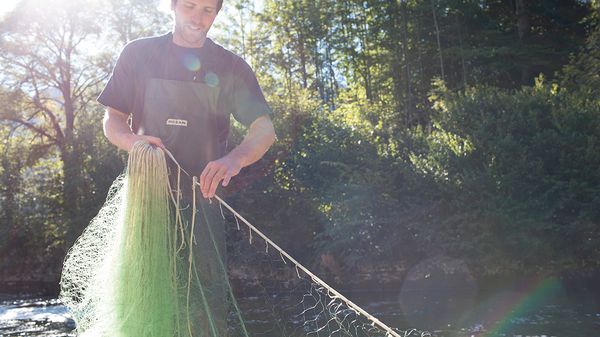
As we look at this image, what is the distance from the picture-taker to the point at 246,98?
11.0ft

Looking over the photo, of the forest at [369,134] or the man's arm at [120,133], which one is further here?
the forest at [369,134]

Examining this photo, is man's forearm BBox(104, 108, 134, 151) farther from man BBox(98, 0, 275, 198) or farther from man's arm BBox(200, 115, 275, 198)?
man's arm BBox(200, 115, 275, 198)

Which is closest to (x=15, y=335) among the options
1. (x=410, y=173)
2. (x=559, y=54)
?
(x=410, y=173)

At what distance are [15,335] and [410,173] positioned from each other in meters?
9.05

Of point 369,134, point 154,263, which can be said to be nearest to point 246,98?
point 154,263

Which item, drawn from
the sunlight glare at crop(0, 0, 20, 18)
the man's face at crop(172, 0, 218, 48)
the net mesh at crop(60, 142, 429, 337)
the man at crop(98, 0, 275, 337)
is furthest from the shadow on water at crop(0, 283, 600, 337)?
the sunlight glare at crop(0, 0, 20, 18)

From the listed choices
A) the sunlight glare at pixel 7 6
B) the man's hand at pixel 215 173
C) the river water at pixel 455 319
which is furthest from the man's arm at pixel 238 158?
the sunlight glare at pixel 7 6

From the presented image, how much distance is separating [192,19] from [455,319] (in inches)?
382

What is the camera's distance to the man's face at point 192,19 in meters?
3.10

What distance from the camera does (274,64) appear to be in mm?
27719

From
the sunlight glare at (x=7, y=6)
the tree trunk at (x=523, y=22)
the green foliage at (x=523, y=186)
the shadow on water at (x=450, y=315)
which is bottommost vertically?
the shadow on water at (x=450, y=315)

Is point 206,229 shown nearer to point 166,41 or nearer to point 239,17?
point 166,41

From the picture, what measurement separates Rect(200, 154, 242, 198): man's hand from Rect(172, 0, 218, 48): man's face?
67 cm

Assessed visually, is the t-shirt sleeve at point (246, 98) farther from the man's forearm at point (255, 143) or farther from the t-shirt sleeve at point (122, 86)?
the t-shirt sleeve at point (122, 86)
